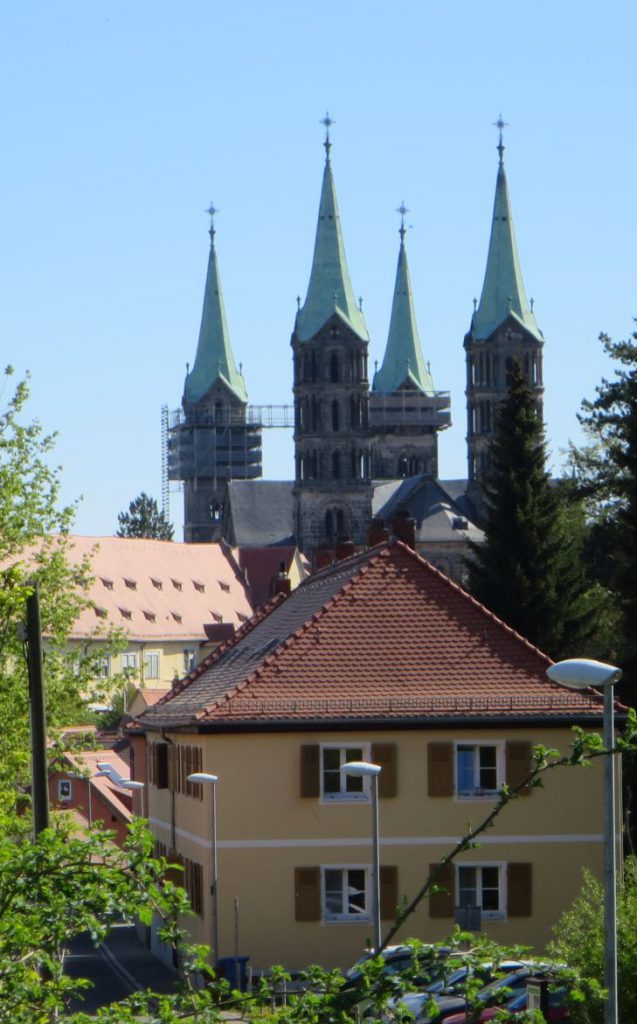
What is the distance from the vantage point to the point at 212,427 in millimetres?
159250

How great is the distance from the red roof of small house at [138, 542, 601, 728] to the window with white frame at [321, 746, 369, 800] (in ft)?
1.93

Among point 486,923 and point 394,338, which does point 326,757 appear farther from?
point 394,338

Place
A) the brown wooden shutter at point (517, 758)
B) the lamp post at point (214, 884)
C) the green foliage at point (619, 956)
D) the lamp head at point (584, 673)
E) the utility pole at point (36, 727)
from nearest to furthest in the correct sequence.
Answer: the lamp head at point (584, 673)
the utility pole at point (36, 727)
the green foliage at point (619, 956)
the lamp post at point (214, 884)
the brown wooden shutter at point (517, 758)

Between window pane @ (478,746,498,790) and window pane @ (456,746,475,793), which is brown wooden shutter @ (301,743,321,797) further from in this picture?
window pane @ (478,746,498,790)

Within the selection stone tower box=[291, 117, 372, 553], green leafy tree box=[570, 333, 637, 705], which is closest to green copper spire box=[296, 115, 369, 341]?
stone tower box=[291, 117, 372, 553]

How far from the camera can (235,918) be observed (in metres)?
29.9

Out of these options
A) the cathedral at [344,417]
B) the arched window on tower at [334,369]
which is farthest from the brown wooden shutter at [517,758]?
the arched window on tower at [334,369]

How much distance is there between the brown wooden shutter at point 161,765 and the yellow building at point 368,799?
4.57m

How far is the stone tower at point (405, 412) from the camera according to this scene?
154 metres

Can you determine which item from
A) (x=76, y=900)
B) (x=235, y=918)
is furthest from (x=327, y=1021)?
(x=235, y=918)

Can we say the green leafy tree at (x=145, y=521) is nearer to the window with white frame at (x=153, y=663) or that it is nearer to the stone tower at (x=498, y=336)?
the stone tower at (x=498, y=336)

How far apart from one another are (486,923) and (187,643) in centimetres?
8019

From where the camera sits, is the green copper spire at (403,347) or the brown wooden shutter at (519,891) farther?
the green copper spire at (403,347)

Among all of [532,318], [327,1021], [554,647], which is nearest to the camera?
[327,1021]
